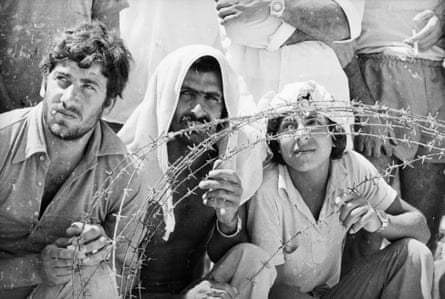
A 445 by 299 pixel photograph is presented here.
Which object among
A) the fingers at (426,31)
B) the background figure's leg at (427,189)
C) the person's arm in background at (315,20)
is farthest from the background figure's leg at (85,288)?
the fingers at (426,31)

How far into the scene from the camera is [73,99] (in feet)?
15.1

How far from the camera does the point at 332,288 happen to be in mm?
4844

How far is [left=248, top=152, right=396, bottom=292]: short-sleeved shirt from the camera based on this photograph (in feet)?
15.8

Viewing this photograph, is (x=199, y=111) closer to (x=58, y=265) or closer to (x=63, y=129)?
(x=63, y=129)

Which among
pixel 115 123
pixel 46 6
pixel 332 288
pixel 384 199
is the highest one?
pixel 46 6

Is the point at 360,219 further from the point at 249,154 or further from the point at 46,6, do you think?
the point at 46,6

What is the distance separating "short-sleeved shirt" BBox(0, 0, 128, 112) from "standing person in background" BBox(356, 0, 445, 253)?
1.16m

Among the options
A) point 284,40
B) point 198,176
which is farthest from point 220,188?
point 284,40

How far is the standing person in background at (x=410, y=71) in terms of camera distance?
519 cm

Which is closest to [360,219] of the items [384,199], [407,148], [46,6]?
[384,199]

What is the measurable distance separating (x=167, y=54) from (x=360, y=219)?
3.24 ft

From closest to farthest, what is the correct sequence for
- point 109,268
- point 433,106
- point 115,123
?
point 109,268, point 115,123, point 433,106

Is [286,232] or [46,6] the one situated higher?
[46,6]

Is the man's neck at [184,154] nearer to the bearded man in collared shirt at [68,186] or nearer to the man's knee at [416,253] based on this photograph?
the bearded man in collared shirt at [68,186]
